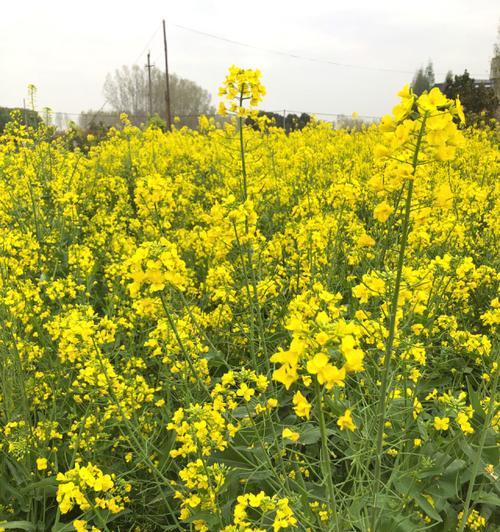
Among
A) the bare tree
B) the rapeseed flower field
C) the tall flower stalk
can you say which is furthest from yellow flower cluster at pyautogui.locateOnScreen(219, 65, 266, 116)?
the bare tree

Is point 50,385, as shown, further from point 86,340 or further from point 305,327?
point 305,327

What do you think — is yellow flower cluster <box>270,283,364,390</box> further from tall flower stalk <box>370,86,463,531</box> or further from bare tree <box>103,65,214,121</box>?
bare tree <box>103,65,214,121</box>

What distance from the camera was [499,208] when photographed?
4027 millimetres

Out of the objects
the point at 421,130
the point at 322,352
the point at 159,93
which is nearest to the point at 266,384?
the point at 322,352

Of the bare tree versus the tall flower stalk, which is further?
the bare tree

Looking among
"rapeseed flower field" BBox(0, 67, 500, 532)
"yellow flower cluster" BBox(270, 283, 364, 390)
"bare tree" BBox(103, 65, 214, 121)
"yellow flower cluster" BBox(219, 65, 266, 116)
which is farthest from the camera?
"bare tree" BBox(103, 65, 214, 121)

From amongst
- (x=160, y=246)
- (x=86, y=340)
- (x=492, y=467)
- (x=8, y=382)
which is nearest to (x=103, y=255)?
(x=8, y=382)

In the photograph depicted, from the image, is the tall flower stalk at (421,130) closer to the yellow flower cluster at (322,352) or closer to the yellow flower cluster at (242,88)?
the yellow flower cluster at (322,352)

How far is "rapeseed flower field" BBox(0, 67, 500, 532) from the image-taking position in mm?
1321

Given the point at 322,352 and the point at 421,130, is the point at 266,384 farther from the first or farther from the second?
the point at 421,130

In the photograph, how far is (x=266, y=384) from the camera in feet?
5.78

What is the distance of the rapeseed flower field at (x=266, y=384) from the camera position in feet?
4.33

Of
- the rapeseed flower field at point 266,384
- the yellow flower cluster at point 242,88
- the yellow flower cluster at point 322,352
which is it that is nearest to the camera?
the yellow flower cluster at point 322,352

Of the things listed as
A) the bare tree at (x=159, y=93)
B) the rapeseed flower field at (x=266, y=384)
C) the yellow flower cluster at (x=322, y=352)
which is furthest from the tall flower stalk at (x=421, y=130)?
the bare tree at (x=159, y=93)
